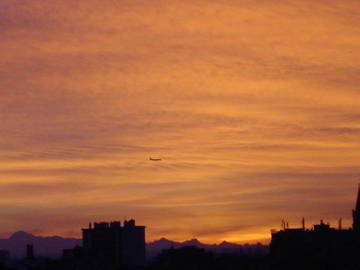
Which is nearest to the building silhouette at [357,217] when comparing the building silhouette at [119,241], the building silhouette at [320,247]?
the building silhouette at [320,247]

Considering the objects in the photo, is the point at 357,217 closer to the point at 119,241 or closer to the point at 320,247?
the point at 320,247

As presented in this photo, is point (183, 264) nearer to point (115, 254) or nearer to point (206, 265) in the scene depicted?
point (206, 265)

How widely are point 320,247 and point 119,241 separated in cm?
5549

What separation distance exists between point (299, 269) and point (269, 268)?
21.0ft

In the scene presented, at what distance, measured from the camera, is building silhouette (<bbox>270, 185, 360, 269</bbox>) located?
4852 inches

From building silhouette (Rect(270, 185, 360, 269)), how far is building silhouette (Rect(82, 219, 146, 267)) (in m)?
30.7

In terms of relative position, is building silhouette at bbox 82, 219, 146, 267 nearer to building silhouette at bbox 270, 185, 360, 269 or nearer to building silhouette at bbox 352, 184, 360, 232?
building silhouette at bbox 270, 185, 360, 269

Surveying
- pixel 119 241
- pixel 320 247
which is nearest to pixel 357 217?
pixel 320 247

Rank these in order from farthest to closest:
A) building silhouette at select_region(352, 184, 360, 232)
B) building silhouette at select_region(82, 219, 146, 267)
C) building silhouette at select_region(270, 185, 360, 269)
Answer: building silhouette at select_region(82, 219, 146, 267), building silhouette at select_region(352, 184, 360, 232), building silhouette at select_region(270, 185, 360, 269)

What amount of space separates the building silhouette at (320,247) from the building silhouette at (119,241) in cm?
3066

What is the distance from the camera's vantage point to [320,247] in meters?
137

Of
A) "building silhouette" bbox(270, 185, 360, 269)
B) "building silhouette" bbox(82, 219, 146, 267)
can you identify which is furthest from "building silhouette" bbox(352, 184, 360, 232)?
"building silhouette" bbox(82, 219, 146, 267)

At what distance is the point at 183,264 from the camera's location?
448 ft

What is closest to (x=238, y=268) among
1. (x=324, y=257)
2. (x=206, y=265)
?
(x=206, y=265)
